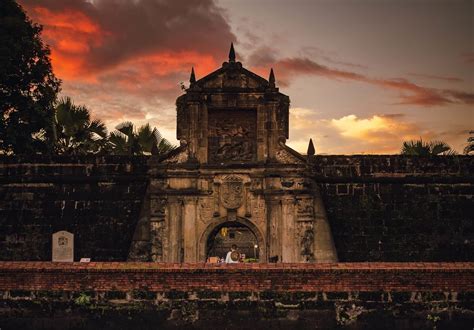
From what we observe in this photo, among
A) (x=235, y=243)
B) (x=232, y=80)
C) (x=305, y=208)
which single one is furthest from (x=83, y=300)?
(x=235, y=243)

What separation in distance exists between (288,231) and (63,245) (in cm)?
601

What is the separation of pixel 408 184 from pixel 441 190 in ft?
2.93

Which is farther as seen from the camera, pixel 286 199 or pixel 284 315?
pixel 286 199

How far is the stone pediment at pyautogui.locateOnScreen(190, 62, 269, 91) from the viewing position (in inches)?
666

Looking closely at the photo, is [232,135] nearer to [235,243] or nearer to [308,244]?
[308,244]

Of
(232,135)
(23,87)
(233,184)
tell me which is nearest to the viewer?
(233,184)

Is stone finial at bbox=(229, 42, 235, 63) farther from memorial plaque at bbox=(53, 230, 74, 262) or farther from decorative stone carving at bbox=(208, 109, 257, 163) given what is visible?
memorial plaque at bbox=(53, 230, 74, 262)

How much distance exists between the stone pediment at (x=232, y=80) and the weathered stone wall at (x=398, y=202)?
256 cm

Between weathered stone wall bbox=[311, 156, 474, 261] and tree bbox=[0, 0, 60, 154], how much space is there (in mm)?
8992

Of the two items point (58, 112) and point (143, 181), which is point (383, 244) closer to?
point (143, 181)

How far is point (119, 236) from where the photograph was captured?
17516mm

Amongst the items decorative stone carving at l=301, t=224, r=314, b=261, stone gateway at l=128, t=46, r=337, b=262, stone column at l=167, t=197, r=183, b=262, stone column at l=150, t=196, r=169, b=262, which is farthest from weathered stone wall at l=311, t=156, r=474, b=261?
stone column at l=150, t=196, r=169, b=262

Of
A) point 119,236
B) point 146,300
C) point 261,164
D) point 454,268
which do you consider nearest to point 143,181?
point 119,236

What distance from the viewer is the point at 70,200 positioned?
17.7 metres
